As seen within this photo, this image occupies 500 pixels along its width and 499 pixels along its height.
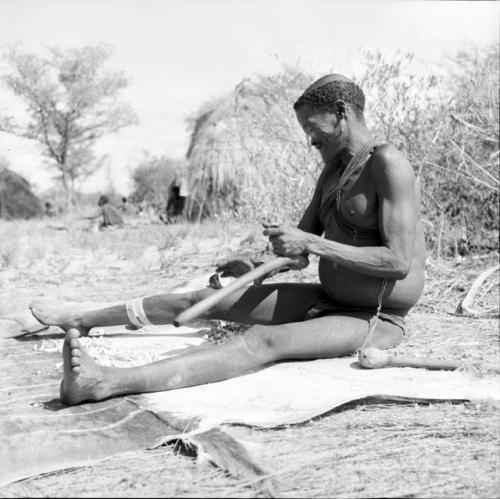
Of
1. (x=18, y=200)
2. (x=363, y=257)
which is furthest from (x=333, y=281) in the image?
(x=18, y=200)

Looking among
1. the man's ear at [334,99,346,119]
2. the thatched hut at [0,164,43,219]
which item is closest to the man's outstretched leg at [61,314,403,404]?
the man's ear at [334,99,346,119]

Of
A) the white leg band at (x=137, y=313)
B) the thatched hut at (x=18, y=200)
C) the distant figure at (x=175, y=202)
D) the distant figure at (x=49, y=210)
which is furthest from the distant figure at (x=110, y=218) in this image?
the white leg band at (x=137, y=313)

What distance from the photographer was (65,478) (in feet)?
5.86

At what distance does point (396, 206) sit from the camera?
101 inches

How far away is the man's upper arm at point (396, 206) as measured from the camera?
2.56m

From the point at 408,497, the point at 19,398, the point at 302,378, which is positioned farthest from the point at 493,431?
the point at 19,398

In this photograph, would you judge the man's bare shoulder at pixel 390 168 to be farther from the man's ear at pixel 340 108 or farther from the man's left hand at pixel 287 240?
the man's left hand at pixel 287 240

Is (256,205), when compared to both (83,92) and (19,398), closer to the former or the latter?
(19,398)

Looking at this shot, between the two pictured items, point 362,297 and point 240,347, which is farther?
point 362,297

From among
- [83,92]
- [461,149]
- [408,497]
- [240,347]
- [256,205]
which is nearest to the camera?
[408,497]

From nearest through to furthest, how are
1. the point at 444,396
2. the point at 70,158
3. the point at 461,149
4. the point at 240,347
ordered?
the point at 444,396, the point at 240,347, the point at 461,149, the point at 70,158

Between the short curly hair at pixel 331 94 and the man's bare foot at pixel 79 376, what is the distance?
1.29 m

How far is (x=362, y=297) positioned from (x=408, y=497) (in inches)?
46.9

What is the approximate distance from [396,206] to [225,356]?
847 millimetres
